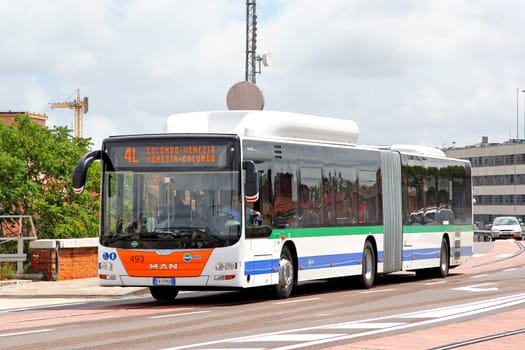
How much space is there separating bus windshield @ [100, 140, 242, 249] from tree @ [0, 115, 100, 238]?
→ 18.9 metres

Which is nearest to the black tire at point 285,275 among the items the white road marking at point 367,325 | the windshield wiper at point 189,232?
the windshield wiper at point 189,232

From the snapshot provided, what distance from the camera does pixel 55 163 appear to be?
1635 inches

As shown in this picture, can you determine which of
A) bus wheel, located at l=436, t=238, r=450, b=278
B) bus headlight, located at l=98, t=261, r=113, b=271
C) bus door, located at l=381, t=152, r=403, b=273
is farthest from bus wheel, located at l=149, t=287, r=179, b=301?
bus wheel, located at l=436, t=238, r=450, b=278

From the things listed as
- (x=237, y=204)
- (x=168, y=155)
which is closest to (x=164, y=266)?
(x=237, y=204)

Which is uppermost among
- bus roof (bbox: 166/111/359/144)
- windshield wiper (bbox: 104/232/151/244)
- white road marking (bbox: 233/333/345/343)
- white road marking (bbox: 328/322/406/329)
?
bus roof (bbox: 166/111/359/144)

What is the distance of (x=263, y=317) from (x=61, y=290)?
29.2ft

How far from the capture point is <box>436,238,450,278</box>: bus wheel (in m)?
31.6

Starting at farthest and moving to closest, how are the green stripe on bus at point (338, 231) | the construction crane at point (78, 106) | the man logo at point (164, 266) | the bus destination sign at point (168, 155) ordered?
the construction crane at point (78, 106), the green stripe on bus at point (338, 231), the bus destination sign at point (168, 155), the man logo at point (164, 266)

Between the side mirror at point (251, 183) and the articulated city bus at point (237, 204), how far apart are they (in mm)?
21

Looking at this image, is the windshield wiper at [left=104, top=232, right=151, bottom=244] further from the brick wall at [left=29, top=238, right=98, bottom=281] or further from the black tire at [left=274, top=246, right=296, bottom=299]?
the brick wall at [left=29, top=238, right=98, bottom=281]

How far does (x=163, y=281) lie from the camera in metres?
21.0

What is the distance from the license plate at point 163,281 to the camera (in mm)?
20906

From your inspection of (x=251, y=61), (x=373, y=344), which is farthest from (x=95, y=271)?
(x=251, y=61)

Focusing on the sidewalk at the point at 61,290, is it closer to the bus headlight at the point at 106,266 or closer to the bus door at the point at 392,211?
the bus headlight at the point at 106,266
